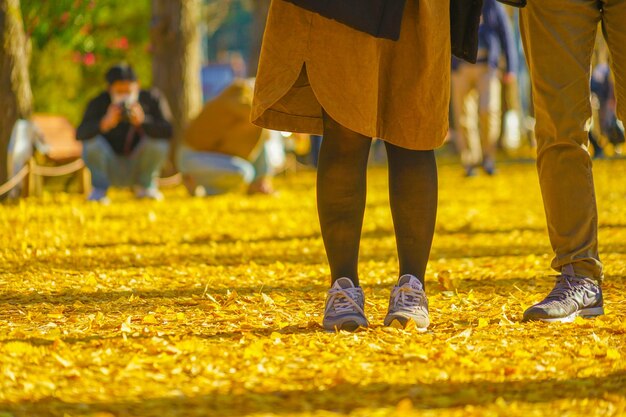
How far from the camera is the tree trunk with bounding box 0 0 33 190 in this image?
11852 millimetres

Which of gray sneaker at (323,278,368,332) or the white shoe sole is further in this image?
the white shoe sole

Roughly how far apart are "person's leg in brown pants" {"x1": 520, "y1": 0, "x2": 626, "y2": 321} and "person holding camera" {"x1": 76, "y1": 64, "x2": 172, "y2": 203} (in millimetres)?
7435

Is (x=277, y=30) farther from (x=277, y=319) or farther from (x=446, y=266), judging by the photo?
(x=446, y=266)

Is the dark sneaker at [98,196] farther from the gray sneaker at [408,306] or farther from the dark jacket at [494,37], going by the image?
the gray sneaker at [408,306]

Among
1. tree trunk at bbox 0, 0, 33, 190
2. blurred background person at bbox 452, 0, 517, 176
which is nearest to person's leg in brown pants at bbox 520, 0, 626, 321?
tree trunk at bbox 0, 0, 33, 190

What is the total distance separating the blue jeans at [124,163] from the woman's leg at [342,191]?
25.4 feet

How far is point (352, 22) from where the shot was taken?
4.04 meters

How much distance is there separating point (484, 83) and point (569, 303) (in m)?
9.95

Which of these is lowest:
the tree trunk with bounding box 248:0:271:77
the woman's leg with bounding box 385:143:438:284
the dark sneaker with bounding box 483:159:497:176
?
the dark sneaker with bounding box 483:159:497:176

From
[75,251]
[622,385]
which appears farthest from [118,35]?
[622,385]

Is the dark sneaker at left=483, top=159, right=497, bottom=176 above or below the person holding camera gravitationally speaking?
below

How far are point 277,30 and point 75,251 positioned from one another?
3.67 metres

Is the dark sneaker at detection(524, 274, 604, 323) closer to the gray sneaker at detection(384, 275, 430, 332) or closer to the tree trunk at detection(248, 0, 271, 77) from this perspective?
the gray sneaker at detection(384, 275, 430, 332)

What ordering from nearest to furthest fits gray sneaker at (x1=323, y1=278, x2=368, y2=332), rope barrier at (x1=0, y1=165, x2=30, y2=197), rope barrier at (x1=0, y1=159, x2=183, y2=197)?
gray sneaker at (x1=323, y1=278, x2=368, y2=332)
rope barrier at (x1=0, y1=165, x2=30, y2=197)
rope barrier at (x1=0, y1=159, x2=183, y2=197)
